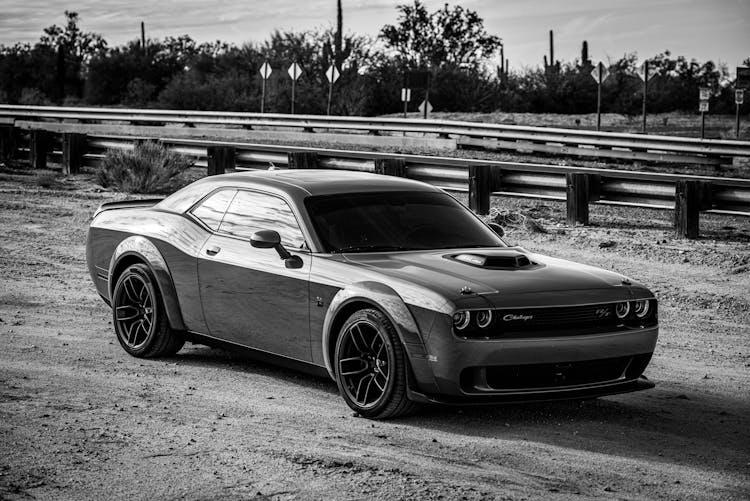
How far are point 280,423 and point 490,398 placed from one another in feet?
3.83

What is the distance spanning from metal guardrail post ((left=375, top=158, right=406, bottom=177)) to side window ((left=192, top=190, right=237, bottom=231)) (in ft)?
29.7

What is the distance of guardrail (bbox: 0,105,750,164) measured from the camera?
85.0ft

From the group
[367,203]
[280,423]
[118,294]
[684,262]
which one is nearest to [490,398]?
[280,423]

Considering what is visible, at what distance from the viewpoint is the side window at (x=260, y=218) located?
746 cm

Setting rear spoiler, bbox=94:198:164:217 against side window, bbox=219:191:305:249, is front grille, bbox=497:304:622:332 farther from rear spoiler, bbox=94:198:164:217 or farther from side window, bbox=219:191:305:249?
rear spoiler, bbox=94:198:164:217

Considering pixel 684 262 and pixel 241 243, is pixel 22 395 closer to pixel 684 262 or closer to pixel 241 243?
pixel 241 243

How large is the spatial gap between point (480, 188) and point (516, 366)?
9.68 metres

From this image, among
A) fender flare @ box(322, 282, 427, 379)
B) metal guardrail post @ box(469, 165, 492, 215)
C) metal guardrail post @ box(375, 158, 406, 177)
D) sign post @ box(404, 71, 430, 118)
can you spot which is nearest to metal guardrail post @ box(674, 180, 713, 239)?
metal guardrail post @ box(469, 165, 492, 215)

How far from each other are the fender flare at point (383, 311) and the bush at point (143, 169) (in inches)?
513

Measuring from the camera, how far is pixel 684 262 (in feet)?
42.9

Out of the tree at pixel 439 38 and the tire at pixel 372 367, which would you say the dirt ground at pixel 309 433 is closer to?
the tire at pixel 372 367

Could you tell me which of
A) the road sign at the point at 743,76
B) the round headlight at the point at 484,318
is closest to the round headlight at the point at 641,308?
the round headlight at the point at 484,318

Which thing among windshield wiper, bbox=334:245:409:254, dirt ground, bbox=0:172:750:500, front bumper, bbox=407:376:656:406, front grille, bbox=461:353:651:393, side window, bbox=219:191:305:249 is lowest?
dirt ground, bbox=0:172:750:500

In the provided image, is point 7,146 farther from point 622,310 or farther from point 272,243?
point 622,310
